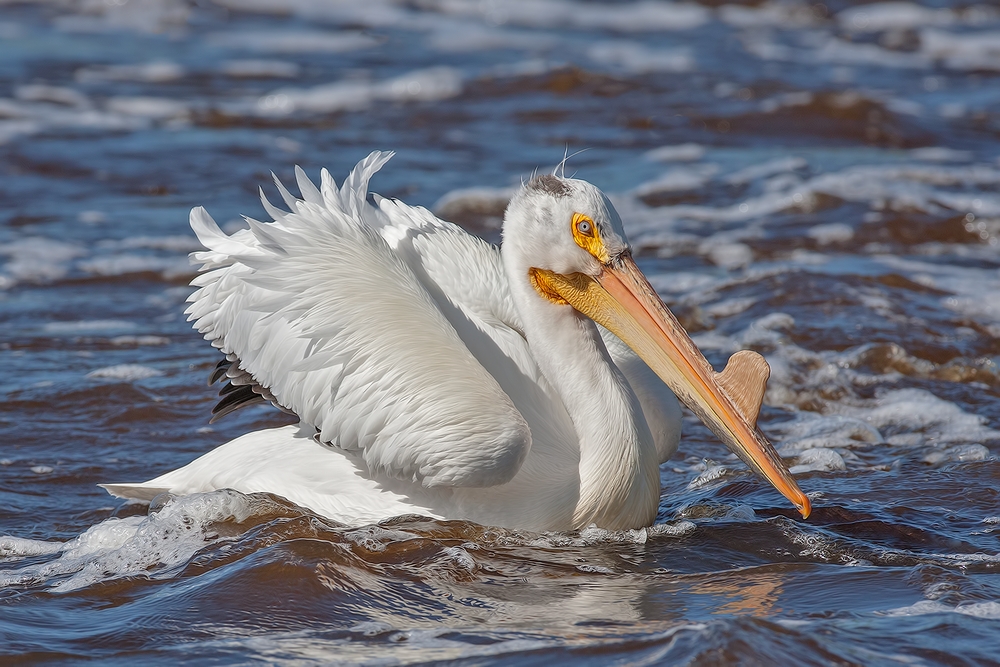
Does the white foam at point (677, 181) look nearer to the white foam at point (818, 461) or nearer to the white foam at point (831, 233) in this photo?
the white foam at point (831, 233)

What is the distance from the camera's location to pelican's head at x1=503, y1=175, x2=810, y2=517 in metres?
3.32

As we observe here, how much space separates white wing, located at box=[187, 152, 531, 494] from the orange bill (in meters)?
0.38

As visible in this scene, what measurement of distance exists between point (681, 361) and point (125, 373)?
261cm

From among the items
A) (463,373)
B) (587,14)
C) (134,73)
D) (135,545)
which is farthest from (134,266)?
(587,14)

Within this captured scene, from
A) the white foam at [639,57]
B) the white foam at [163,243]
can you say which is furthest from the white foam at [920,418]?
the white foam at [639,57]

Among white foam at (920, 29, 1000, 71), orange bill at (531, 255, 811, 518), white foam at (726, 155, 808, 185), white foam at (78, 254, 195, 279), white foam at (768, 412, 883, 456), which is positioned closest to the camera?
orange bill at (531, 255, 811, 518)

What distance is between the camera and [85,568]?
3.39 m

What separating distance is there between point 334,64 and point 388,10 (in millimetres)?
2279

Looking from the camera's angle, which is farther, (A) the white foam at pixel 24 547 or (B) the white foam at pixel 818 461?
(B) the white foam at pixel 818 461

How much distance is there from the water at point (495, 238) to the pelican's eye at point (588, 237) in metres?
0.78

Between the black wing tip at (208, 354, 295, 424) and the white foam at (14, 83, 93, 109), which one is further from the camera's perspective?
the white foam at (14, 83, 93, 109)

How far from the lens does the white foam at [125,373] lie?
199 inches

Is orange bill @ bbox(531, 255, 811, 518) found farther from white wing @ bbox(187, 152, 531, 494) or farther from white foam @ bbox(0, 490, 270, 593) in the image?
white foam @ bbox(0, 490, 270, 593)

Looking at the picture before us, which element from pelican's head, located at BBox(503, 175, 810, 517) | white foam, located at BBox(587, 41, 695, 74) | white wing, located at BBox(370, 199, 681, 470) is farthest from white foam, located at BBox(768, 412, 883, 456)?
white foam, located at BBox(587, 41, 695, 74)
